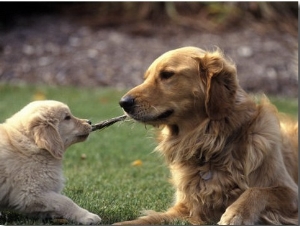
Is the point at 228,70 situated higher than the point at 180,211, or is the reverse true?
the point at 228,70

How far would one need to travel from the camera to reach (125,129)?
8.62 meters

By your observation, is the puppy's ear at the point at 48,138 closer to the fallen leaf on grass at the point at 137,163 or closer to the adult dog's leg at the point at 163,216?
the adult dog's leg at the point at 163,216

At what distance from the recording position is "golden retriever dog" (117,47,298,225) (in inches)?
169

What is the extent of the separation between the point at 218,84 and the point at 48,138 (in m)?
1.20

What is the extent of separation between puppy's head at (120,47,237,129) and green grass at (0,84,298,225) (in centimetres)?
52

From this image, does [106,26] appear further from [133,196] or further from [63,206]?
[63,206]

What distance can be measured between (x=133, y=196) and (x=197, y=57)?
1361 millimetres

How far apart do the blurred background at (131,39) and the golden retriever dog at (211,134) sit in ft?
22.1

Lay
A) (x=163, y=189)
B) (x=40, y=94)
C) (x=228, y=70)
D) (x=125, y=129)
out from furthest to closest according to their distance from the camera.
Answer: (x=40, y=94) < (x=125, y=129) < (x=163, y=189) < (x=228, y=70)

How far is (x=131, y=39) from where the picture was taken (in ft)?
40.3

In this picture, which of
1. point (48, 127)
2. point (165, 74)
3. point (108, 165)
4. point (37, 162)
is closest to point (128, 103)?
point (165, 74)

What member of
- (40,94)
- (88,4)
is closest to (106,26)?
(88,4)

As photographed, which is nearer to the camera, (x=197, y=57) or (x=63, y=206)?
(x=63, y=206)

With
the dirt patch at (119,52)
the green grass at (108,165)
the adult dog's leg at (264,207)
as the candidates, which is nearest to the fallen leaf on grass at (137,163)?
the green grass at (108,165)
